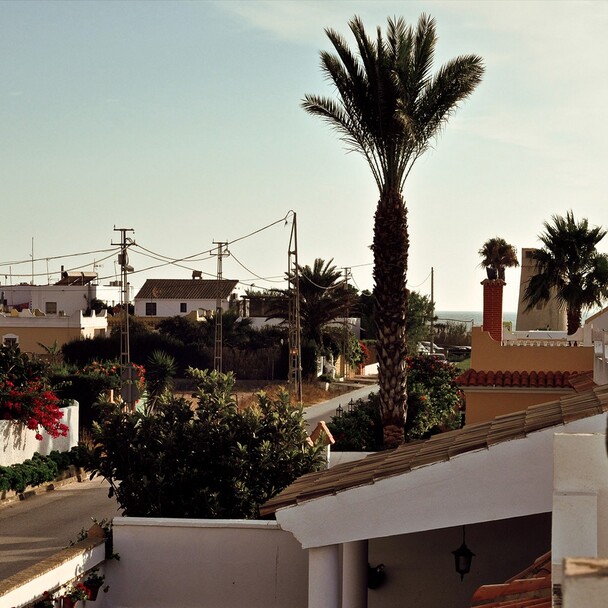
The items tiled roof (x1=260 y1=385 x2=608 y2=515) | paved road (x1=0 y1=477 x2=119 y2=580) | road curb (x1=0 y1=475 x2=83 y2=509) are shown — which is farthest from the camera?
road curb (x1=0 y1=475 x2=83 y2=509)

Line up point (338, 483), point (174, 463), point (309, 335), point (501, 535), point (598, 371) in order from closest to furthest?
point (338, 483) → point (501, 535) → point (174, 463) → point (598, 371) → point (309, 335)

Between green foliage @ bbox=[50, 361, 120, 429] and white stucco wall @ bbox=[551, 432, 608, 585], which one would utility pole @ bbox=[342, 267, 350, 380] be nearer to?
green foliage @ bbox=[50, 361, 120, 429]

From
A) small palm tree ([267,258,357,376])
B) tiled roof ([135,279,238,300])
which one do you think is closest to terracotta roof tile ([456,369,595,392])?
small palm tree ([267,258,357,376])

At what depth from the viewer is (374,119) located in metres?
23.8

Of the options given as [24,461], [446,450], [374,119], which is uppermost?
[374,119]

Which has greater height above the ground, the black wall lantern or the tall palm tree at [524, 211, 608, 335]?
the tall palm tree at [524, 211, 608, 335]

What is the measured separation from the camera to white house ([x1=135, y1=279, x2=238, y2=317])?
98.5 m

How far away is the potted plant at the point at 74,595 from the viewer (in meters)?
10.8

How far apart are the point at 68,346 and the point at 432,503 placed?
60.9 metres

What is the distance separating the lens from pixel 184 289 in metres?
101

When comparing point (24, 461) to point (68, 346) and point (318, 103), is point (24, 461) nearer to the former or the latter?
point (318, 103)

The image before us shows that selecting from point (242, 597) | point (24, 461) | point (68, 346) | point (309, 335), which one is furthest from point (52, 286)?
point (242, 597)

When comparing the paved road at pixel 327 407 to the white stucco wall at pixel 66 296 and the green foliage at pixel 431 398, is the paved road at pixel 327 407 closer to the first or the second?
the green foliage at pixel 431 398

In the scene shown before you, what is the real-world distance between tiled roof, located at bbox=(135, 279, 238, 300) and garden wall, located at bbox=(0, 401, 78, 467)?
6946 centimetres
